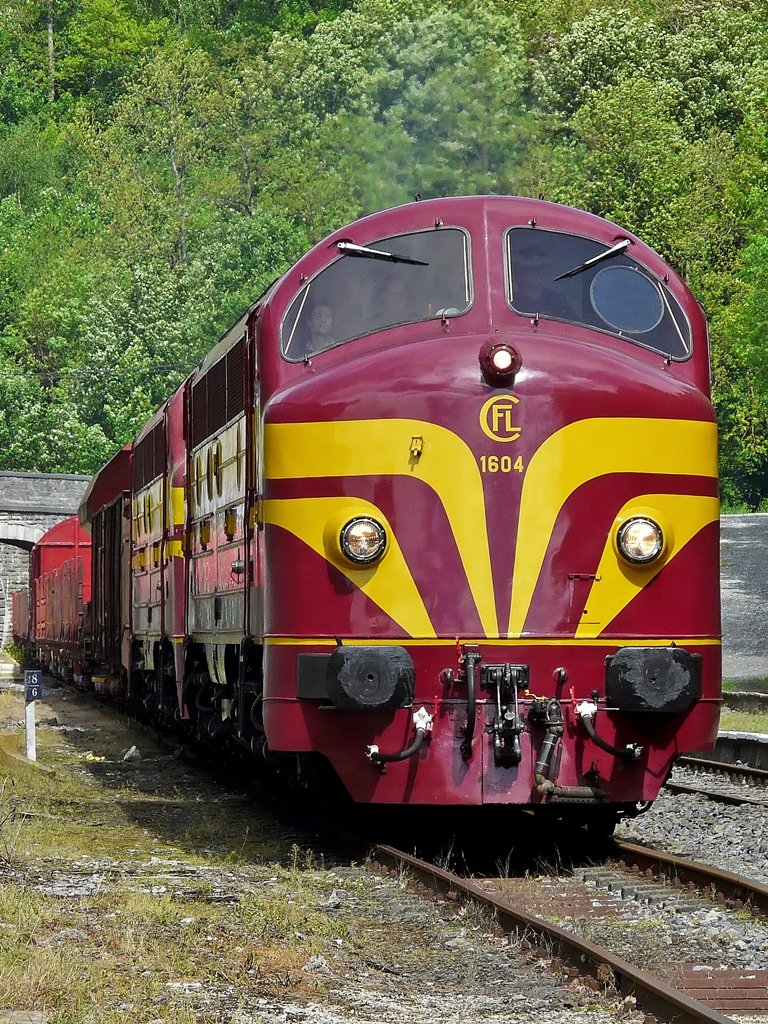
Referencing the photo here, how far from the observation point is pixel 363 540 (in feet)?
29.8

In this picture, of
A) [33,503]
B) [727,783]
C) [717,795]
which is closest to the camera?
[717,795]

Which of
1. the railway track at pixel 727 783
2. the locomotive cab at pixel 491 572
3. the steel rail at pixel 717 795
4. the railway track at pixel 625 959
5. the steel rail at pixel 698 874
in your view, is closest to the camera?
the railway track at pixel 625 959

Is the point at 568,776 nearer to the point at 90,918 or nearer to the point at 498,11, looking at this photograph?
the point at 90,918

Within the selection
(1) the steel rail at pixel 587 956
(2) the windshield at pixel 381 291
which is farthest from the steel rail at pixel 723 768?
(2) the windshield at pixel 381 291

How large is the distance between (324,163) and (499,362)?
70550mm

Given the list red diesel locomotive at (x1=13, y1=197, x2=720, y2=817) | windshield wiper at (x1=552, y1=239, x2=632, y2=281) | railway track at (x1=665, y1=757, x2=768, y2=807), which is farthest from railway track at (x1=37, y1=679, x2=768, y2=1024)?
windshield wiper at (x1=552, y1=239, x2=632, y2=281)

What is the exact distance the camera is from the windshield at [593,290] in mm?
9758

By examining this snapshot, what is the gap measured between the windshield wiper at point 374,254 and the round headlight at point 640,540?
6.79 ft

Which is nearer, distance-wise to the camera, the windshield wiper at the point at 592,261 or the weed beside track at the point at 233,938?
the weed beside track at the point at 233,938

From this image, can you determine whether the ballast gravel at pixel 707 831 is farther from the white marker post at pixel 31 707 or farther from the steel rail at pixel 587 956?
the white marker post at pixel 31 707

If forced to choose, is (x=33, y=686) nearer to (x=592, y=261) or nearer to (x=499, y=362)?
(x=592, y=261)

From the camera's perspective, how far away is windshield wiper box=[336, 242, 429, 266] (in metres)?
9.83

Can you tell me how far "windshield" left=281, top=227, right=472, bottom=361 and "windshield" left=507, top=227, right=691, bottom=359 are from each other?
0.36 meters

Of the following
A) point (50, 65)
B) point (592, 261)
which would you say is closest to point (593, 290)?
point (592, 261)
